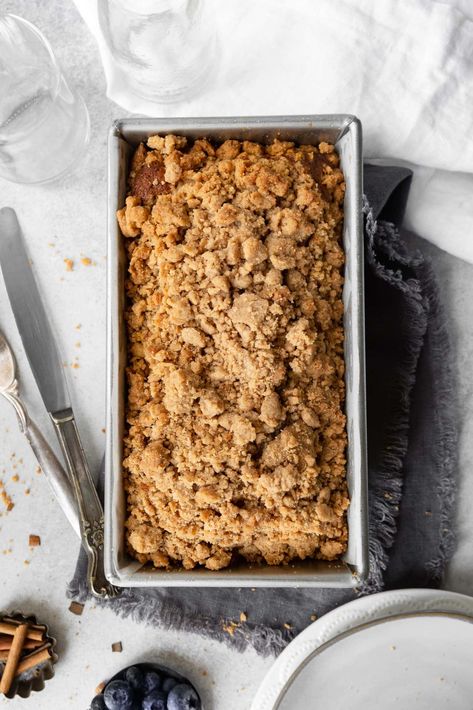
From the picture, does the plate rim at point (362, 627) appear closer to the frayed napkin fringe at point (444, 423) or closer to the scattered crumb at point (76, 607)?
the frayed napkin fringe at point (444, 423)

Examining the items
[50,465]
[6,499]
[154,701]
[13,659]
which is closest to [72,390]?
[50,465]

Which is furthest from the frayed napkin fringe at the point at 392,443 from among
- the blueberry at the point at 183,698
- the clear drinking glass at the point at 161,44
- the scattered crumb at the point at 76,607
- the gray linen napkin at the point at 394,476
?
the scattered crumb at the point at 76,607

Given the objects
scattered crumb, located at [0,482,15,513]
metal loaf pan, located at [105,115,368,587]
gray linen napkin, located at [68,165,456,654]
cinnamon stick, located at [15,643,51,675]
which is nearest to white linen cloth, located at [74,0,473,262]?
gray linen napkin, located at [68,165,456,654]

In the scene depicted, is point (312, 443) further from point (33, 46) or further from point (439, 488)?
point (33, 46)

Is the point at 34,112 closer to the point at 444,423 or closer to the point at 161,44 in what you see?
the point at 161,44

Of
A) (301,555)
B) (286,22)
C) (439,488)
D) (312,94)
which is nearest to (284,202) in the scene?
(312,94)
